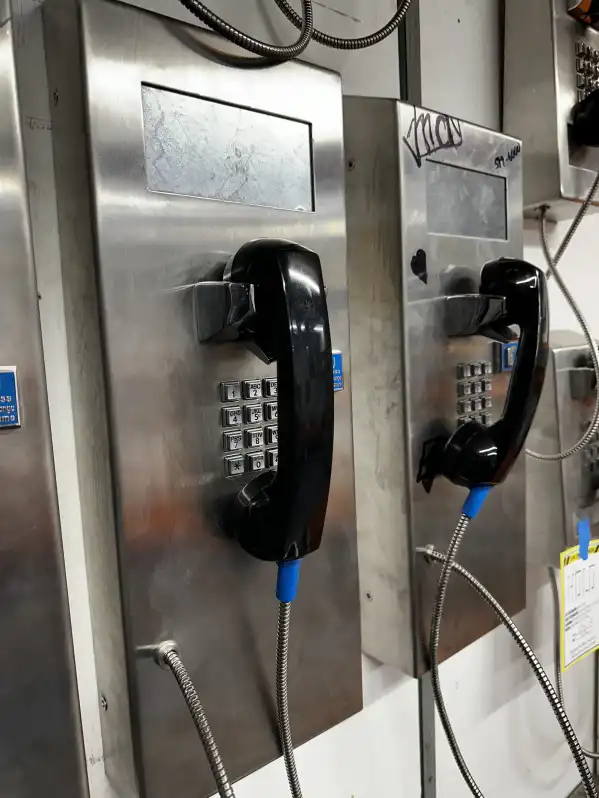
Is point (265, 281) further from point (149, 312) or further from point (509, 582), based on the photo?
point (509, 582)

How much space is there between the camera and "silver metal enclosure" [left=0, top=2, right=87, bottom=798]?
16.1 inches

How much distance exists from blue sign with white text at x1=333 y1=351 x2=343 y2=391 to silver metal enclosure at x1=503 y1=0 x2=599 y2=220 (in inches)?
19.7

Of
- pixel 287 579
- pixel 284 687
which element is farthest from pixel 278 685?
pixel 287 579

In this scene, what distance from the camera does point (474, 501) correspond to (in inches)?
28.5

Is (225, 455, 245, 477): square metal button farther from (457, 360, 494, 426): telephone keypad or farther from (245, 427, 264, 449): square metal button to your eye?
(457, 360, 494, 426): telephone keypad

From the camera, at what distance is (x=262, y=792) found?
2.49 feet

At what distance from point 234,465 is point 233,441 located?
0.07 ft

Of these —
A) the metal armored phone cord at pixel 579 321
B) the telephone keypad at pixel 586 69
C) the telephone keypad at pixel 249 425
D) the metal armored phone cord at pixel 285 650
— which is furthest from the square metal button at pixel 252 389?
the telephone keypad at pixel 586 69

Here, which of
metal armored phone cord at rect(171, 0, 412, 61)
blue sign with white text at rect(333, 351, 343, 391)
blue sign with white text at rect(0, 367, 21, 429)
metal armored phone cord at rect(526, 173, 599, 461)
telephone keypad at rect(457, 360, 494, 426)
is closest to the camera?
blue sign with white text at rect(0, 367, 21, 429)

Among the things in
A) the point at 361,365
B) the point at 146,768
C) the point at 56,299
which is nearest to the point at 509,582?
the point at 361,365

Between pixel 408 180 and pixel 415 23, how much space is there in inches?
12.1

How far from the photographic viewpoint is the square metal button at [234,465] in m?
0.55

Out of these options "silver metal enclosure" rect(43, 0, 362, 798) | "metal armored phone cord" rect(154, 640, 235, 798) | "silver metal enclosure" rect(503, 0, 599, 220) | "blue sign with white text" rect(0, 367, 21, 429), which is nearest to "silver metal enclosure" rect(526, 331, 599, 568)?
"silver metal enclosure" rect(503, 0, 599, 220)

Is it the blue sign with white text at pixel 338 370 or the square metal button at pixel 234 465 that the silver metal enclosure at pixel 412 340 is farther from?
the square metal button at pixel 234 465
